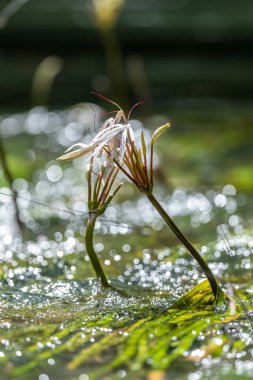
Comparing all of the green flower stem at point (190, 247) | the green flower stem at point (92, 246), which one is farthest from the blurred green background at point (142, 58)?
the green flower stem at point (190, 247)

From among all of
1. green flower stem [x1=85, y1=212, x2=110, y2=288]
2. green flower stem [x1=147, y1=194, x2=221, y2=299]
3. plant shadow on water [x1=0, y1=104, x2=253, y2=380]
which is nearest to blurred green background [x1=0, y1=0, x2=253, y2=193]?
plant shadow on water [x1=0, y1=104, x2=253, y2=380]

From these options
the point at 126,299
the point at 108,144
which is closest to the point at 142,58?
the point at 126,299

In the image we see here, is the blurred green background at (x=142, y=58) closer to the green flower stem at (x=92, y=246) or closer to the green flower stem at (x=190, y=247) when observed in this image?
the green flower stem at (x=92, y=246)

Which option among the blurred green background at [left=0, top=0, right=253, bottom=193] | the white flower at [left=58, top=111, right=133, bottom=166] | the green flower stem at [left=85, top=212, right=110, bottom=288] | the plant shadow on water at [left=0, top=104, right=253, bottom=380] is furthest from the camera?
the blurred green background at [left=0, top=0, right=253, bottom=193]

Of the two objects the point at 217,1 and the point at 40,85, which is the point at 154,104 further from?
the point at 217,1

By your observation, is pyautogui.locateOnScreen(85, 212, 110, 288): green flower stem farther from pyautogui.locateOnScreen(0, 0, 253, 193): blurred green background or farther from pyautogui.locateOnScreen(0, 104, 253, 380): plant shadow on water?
pyautogui.locateOnScreen(0, 0, 253, 193): blurred green background

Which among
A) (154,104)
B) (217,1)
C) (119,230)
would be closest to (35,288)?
(119,230)
